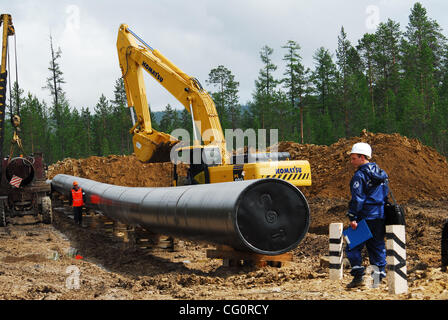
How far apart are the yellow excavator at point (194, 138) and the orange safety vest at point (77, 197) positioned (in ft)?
8.03

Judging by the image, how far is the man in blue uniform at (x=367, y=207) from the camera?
6289 millimetres

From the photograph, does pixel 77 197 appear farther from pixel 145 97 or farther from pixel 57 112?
pixel 57 112

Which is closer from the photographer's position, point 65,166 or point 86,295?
Answer: point 86,295

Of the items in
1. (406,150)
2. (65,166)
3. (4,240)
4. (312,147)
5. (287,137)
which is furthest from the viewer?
(287,137)

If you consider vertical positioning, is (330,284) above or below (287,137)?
below

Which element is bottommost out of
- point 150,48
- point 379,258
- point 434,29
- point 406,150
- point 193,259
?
point 193,259

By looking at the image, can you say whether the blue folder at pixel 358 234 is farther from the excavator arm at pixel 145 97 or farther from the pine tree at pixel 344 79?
the pine tree at pixel 344 79

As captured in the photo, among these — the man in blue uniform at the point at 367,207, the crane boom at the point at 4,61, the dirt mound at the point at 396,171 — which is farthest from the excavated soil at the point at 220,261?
the crane boom at the point at 4,61

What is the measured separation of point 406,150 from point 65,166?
24.1 m

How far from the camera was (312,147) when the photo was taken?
28078 millimetres

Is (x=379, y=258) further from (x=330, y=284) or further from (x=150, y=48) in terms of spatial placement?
(x=150, y=48)

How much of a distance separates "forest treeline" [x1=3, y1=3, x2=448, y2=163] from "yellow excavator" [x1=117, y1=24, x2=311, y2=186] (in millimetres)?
35439
